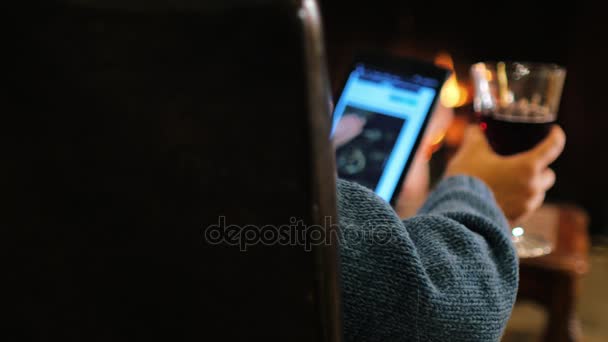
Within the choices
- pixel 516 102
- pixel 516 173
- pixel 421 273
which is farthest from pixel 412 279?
pixel 516 102

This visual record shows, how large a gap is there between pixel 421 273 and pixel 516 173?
38 centimetres

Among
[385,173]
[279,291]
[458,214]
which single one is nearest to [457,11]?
[385,173]

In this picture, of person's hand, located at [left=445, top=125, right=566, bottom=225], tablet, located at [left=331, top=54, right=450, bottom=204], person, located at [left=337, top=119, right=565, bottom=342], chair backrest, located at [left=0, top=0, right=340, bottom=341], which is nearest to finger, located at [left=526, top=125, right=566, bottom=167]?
person's hand, located at [left=445, top=125, right=566, bottom=225]

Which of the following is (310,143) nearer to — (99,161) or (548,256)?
(99,161)

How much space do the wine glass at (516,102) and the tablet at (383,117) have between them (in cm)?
9

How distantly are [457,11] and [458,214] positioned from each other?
6.36ft

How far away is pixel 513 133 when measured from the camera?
2.81 ft

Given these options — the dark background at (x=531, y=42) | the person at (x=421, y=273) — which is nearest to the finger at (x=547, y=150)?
the person at (x=421, y=273)

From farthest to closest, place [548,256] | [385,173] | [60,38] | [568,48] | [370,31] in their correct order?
1. [370,31]
2. [568,48]
3. [548,256]
4. [385,173]
5. [60,38]

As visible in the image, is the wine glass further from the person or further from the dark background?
the dark background

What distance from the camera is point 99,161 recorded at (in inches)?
12.9

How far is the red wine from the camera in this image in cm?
85

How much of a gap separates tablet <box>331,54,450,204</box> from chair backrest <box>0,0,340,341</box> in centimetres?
51

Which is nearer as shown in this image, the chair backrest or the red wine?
the chair backrest
